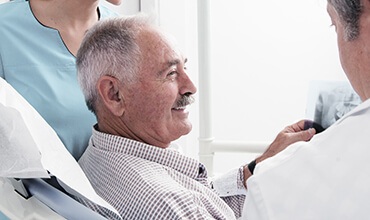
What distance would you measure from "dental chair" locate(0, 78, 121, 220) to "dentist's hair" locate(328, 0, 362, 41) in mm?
504

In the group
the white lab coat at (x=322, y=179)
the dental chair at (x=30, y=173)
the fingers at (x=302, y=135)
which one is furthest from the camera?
the fingers at (x=302, y=135)

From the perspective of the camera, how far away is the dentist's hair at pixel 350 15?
2.30ft

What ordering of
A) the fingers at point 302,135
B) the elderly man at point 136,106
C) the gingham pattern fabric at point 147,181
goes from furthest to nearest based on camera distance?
1. the fingers at point 302,135
2. the elderly man at point 136,106
3. the gingham pattern fabric at point 147,181

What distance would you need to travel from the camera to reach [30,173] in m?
0.91

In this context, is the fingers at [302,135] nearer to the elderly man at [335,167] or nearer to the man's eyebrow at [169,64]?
the man's eyebrow at [169,64]

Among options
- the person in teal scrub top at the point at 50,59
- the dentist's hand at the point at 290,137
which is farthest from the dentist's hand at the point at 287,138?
the person in teal scrub top at the point at 50,59

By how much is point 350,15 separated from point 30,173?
0.58 m

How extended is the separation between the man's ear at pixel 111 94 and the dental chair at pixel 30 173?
0.27 metres

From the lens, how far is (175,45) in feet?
4.18

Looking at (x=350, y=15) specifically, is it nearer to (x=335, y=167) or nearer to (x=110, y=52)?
(x=335, y=167)

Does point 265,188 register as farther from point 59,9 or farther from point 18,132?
point 59,9

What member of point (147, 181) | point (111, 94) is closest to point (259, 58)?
point (111, 94)

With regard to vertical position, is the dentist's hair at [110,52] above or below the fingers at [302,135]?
above

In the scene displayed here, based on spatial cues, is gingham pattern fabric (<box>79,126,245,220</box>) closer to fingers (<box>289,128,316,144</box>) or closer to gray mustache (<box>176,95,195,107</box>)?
gray mustache (<box>176,95,195,107</box>)
